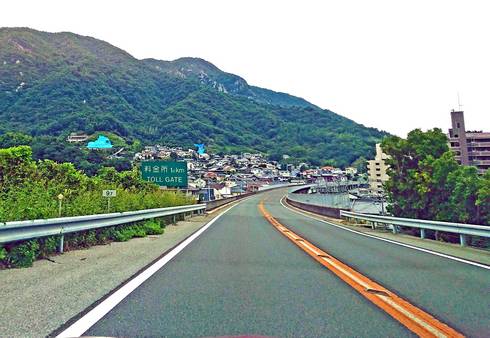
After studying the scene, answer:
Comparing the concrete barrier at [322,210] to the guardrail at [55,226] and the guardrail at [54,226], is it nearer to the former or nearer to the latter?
the guardrail at [55,226]

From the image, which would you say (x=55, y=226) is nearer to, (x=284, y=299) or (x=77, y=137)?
(x=284, y=299)

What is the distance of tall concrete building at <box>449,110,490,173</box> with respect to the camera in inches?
4250

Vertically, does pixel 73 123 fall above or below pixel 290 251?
above

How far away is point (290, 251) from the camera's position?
966 cm

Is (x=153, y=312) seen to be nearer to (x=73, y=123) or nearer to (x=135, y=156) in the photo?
(x=135, y=156)

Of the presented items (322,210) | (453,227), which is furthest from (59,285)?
(322,210)

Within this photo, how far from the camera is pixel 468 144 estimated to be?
110 meters

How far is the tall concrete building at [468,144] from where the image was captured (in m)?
108

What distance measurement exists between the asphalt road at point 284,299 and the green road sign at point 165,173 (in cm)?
2421

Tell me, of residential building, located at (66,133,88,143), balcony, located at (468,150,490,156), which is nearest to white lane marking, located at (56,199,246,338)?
balcony, located at (468,150,490,156)

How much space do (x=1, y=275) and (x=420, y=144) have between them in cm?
2668

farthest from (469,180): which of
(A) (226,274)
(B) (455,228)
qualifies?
(A) (226,274)

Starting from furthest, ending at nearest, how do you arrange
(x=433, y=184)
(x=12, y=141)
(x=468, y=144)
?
(x=468, y=144) < (x=12, y=141) < (x=433, y=184)

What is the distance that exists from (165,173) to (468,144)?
337 feet
